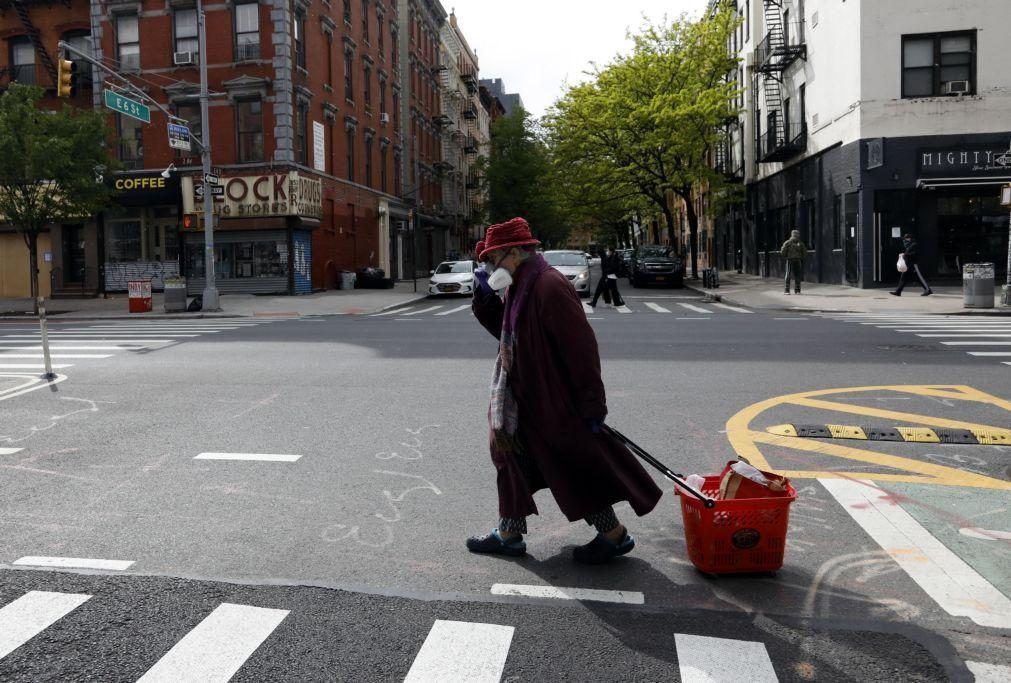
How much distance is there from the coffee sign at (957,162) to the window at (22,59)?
112ft

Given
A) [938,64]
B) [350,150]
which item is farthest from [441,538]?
[350,150]

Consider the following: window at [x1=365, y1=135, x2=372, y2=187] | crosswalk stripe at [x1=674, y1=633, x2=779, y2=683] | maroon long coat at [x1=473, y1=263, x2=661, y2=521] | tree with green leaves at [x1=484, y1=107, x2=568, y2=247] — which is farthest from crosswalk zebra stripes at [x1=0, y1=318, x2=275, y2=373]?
tree with green leaves at [x1=484, y1=107, x2=568, y2=247]

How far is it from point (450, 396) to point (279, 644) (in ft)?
20.1

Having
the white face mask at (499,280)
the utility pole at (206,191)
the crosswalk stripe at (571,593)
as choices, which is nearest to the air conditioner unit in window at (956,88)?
the utility pole at (206,191)

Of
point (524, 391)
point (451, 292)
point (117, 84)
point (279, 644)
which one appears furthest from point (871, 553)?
point (117, 84)

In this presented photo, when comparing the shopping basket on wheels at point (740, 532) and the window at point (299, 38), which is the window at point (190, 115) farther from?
the shopping basket on wheels at point (740, 532)

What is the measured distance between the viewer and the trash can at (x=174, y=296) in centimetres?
2633

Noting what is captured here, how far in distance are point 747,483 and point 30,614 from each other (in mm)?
3454

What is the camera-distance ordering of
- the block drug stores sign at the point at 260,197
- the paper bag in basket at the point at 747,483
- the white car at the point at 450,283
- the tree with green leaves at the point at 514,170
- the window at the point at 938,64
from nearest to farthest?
1. the paper bag in basket at the point at 747,483
2. the window at the point at 938,64
3. the block drug stores sign at the point at 260,197
4. the white car at the point at 450,283
5. the tree with green leaves at the point at 514,170

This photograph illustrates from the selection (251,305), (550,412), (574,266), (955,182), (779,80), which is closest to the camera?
(550,412)

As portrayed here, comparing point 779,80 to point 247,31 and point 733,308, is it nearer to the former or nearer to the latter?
point 733,308

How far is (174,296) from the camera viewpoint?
26.3 m

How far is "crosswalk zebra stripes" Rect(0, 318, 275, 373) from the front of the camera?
46.1 ft

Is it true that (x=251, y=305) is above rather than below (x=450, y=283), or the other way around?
below
